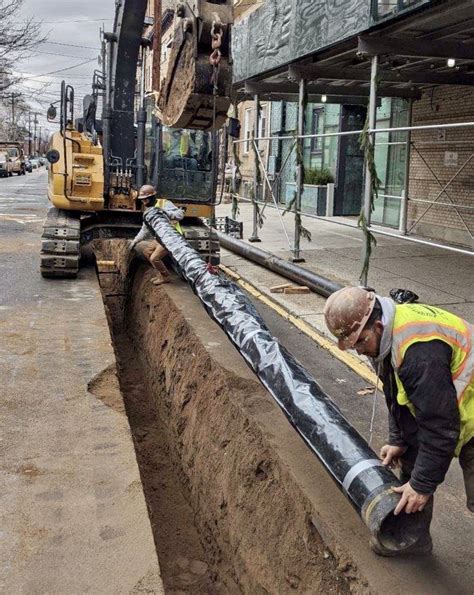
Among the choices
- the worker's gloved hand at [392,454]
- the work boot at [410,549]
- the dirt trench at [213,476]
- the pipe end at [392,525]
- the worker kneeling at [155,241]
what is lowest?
the dirt trench at [213,476]

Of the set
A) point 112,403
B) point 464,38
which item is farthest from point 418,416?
point 464,38

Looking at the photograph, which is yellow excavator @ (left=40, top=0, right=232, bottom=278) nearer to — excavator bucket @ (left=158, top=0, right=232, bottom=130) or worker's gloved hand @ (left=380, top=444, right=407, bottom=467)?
excavator bucket @ (left=158, top=0, right=232, bottom=130)

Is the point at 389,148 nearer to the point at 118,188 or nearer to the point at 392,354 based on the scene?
the point at 118,188

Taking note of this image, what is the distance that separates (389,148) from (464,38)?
740 cm

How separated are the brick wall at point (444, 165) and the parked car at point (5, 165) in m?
43.6

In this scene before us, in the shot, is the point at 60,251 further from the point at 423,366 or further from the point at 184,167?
the point at 423,366

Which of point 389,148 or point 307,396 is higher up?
point 389,148

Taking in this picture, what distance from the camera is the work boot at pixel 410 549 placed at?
3.17 meters

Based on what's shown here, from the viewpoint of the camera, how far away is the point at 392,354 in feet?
9.45

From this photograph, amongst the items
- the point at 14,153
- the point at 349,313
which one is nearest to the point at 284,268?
the point at 349,313

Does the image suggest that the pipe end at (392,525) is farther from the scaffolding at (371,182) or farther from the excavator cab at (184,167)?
the excavator cab at (184,167)

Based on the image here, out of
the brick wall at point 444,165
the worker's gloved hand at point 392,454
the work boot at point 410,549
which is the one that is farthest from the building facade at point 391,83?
the work boot at point 410,549

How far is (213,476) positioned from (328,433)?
1.90 metres

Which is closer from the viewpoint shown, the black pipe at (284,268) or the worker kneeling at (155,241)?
the worker kneeling at (155,241)
